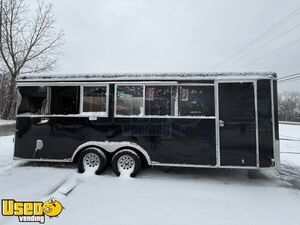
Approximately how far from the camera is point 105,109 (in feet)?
18.5

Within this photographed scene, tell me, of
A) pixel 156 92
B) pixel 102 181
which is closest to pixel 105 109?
pixel 156 92

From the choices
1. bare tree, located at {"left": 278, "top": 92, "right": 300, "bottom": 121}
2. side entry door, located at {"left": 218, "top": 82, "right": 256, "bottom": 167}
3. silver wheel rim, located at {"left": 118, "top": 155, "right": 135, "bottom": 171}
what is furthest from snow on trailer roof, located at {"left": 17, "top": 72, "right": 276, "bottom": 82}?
bare tree, located at {"left": 278, "top": 92, "right": 300, "bottom": 121}

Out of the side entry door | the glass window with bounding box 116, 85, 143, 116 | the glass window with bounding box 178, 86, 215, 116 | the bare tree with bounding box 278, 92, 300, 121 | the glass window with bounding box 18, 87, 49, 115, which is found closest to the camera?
the side entry door

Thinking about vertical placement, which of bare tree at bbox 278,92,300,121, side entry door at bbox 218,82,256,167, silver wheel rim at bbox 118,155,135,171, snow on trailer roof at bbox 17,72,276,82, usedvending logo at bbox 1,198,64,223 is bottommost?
usedvending logo at bbox 1,198,64,223

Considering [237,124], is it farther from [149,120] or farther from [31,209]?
[31,209]

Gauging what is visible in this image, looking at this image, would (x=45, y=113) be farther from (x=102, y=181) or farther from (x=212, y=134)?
(x=212, y=134)

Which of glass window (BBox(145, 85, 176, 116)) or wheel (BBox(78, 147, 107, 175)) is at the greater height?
glass window (BBox(145, 85, 176, 116))

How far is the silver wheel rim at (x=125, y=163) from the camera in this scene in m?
5.47

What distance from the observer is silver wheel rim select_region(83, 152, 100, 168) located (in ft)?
18.4

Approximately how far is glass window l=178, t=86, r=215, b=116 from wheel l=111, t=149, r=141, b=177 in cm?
167

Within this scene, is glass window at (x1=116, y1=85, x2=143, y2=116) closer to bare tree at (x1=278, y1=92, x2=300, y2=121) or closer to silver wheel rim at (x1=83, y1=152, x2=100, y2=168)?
silver wheel rim at (x1=83, y1=152, x2=100, y2=168)

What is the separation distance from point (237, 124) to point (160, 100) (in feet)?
6.64

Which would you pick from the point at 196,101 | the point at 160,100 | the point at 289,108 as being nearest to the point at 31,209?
the point at 160,100

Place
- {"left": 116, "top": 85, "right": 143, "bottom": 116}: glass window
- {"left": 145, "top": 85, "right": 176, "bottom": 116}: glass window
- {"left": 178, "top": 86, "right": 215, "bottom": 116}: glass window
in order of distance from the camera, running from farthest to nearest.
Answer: {"left": 116, "top": 85, "right": 143, "bottom": 116}: glass window < {"left": 145, "top": 85, "right": 176, "bottom": 116}: glass window < {"left": 178, "top": 86, "right": 215, "bottom": 116}: glass window
